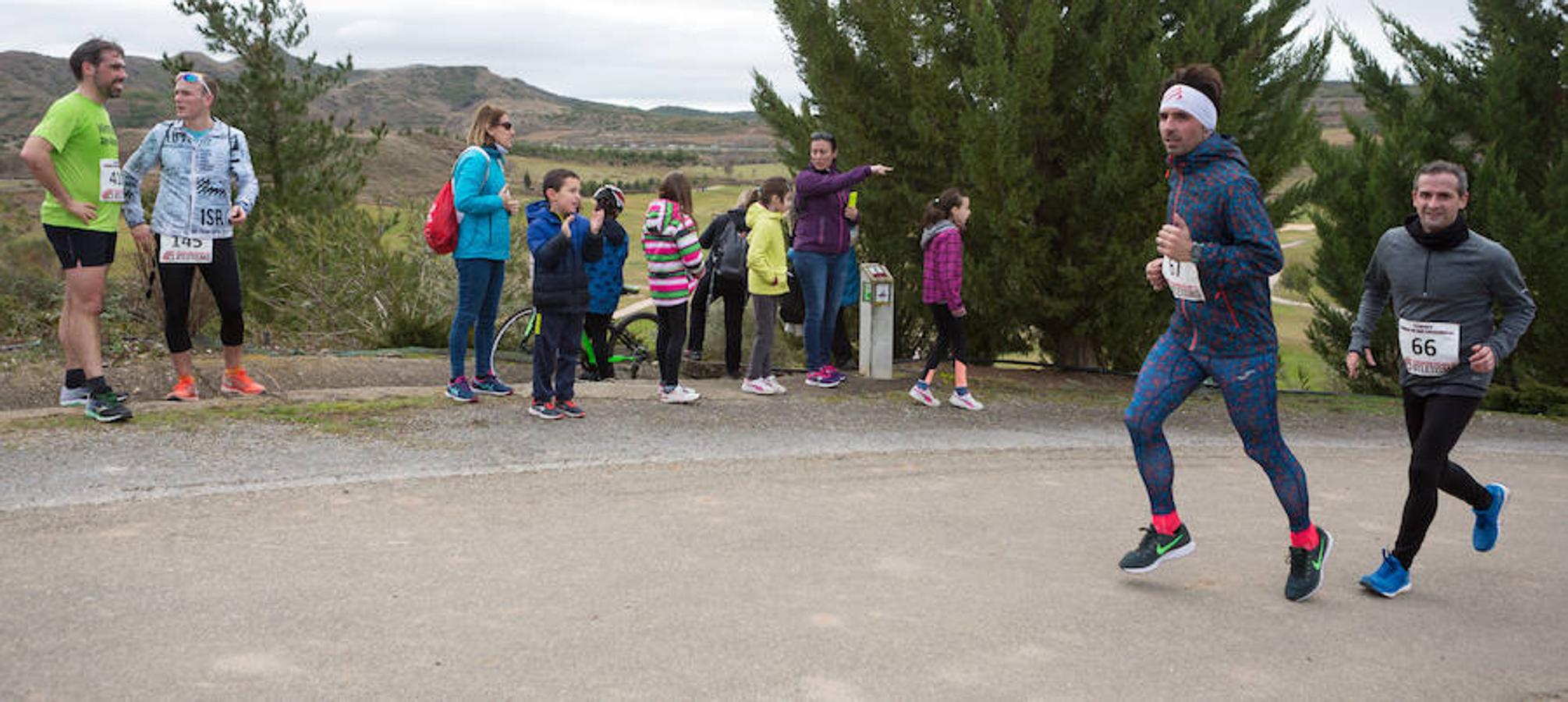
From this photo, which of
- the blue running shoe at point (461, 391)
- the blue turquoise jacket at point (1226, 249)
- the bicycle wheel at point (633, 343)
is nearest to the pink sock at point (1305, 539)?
the blue turquoise jacket at point (1226, 249)

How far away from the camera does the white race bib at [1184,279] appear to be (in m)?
4.89

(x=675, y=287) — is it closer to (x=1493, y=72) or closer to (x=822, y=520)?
(x=822, y=520)

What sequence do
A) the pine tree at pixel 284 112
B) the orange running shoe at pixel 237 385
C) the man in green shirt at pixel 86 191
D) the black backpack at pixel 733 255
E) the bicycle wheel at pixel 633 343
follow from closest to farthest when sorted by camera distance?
1. the man in green shirt at pixel 86 191
2. the orange running shoe at pixel 237 385
3. the black backpack at pixel 733 255
4. the bicycle wheel at pixel 633 343
5. the pine tree at pixel 284 112

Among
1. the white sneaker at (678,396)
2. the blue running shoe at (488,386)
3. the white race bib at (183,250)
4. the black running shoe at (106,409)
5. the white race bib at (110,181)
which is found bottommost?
the white sneaker at (678,396)

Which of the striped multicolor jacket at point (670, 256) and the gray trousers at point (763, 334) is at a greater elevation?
the striped multicolor jacket at point (670, 256)

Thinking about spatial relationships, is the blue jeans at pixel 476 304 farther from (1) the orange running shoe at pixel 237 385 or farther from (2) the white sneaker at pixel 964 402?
(2) the white sneaker at pixel 964 402

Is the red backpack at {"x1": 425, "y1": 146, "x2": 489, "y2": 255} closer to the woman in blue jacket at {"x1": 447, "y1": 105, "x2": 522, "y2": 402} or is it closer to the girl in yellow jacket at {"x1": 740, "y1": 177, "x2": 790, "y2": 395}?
the woman in blue jacket at {"x1": 447, "y1": 105, "x2": 522, "y2": 402}

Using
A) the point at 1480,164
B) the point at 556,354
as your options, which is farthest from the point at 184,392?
the point at 1480,164

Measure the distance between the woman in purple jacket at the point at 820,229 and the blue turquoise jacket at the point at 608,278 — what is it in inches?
51.7

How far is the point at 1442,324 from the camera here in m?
5.11

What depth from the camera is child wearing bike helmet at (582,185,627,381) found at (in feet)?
26.6

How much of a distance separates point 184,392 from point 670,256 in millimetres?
3113

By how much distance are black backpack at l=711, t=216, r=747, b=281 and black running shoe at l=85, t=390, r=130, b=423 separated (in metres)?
4.48

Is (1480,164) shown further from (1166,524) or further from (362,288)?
(362,288)
